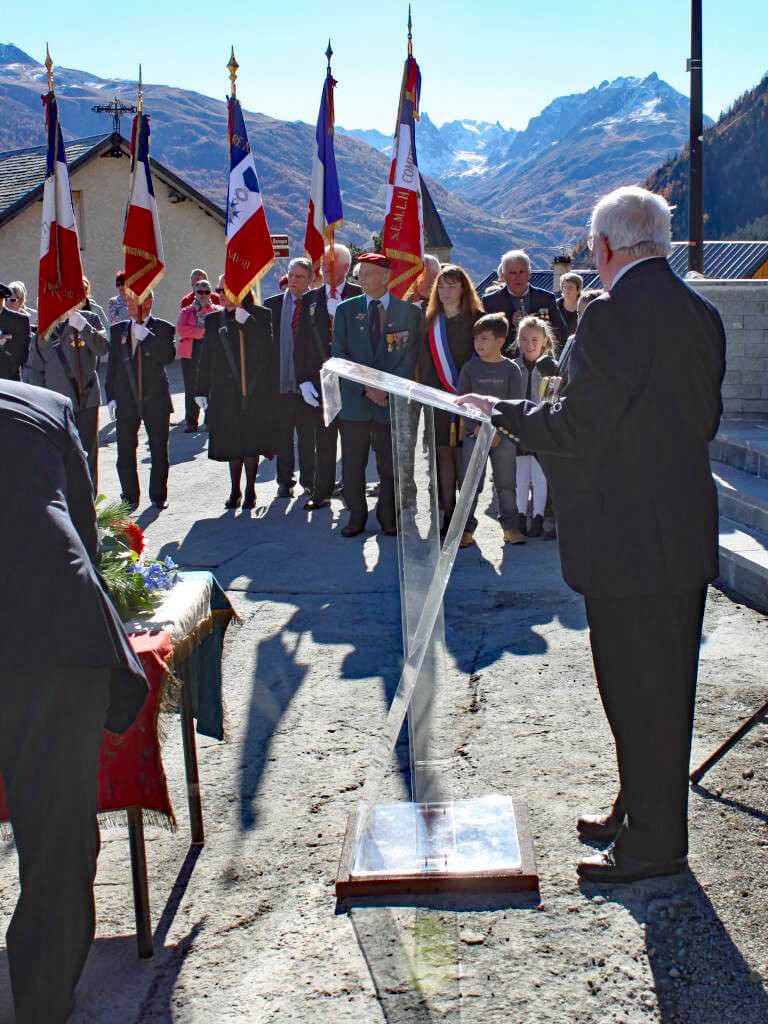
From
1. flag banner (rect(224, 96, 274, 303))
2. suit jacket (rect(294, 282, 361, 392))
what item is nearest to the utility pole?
flag banner (rect(224, 96, 274, 303))

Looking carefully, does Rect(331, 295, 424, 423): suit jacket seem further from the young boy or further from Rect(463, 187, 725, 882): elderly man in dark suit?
Rect(463, 187, 725, 882): elderly man in dark suit

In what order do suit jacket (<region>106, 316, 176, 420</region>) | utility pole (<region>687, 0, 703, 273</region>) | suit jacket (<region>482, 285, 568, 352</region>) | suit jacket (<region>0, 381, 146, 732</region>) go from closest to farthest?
1. suit jacket (<region>0, 381, 146, 732</region>)
2. suit jacket (<region>482, 285, 568, 352</region>)
3. suit jacket (<region>106, 316, 176, 420</region>)
4. utility pole (<region>687, 0, 703, 273</region>)


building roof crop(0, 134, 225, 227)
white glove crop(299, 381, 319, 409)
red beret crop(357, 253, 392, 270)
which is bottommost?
white glove crop(299, 381, 319, 409)

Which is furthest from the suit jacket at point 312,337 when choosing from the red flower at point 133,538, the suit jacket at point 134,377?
the red flower at point 133,538

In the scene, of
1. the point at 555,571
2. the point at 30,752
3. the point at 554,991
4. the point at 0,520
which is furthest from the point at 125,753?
the point at 555,571

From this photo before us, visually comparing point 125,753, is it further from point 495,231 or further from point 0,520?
point 495,231

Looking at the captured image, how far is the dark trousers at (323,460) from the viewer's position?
9.95 meters

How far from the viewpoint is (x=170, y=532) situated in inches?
364

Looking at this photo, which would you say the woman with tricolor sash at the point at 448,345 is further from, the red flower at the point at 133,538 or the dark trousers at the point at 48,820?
the dark trousers at the point at 48,820

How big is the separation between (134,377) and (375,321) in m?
2.64

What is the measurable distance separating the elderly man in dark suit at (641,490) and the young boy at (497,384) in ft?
14.5

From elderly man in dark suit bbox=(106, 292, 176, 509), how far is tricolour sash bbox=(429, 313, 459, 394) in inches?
105

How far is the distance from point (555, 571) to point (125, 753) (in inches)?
183

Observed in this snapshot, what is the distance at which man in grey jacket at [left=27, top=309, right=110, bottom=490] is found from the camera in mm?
9664
